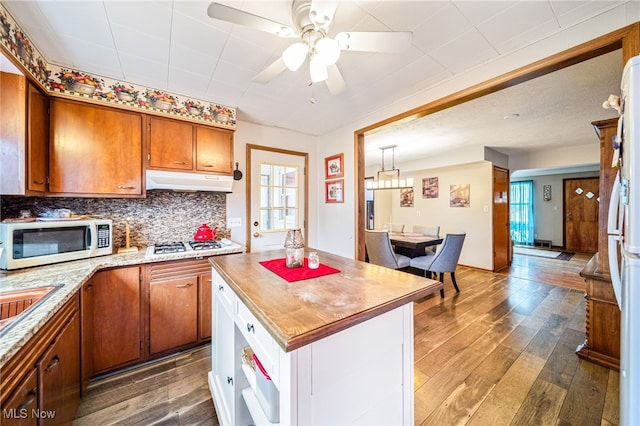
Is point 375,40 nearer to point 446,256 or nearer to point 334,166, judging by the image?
point 334,166

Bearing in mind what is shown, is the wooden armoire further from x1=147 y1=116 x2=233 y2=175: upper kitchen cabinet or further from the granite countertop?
x1=147 y1=116 x2=233 y2=175: upper kitchen cabinet

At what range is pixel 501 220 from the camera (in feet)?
16.7

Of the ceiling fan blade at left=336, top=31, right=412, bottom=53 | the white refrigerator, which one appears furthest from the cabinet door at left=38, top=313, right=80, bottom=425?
the white refrigerator

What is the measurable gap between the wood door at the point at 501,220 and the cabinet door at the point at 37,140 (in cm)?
621

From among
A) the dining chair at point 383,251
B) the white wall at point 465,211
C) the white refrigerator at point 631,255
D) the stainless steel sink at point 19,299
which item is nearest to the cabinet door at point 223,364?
the stainless steel sink at point 19,299

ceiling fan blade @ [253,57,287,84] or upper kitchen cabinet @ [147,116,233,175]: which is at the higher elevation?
ceiling fan blade @ [253,57,287,84]

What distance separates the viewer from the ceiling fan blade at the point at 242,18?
3.41 feet

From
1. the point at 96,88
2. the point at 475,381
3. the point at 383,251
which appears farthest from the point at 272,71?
the point at 383,251

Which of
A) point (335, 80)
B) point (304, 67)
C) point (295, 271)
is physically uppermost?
point (304, 67)

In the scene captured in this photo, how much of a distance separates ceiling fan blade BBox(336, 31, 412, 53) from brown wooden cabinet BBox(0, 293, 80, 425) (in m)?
1.81

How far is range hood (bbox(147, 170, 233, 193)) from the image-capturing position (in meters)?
2.14

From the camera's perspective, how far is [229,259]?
66.4 inches

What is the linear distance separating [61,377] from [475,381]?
8.26ft

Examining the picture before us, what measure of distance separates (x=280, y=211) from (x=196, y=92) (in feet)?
5.42
